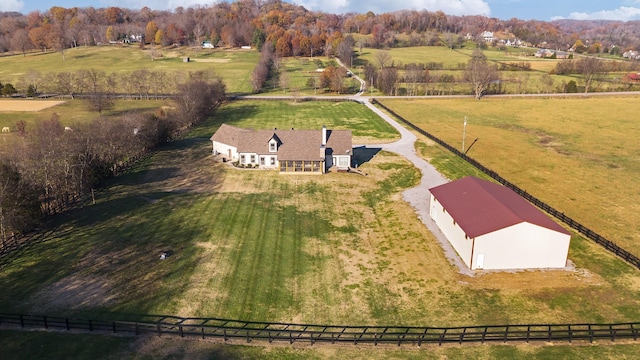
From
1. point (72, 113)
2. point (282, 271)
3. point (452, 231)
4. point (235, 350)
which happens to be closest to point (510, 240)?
point (452, 231)

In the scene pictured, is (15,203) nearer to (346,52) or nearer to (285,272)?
(285,272)

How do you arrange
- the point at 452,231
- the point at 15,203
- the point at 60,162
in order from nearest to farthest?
the point at 15,203 → the point at 452,231 → the point at 60,162

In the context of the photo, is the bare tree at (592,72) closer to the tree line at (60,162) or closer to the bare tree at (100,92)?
the tree line at (60,162)

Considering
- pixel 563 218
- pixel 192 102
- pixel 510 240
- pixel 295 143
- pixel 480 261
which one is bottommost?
pixel 480 261

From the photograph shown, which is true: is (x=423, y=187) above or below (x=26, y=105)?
below

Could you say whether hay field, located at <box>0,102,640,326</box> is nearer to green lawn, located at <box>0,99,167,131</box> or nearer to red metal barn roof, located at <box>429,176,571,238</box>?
red metal barn roof, located at <box>429,176,571,238</box>

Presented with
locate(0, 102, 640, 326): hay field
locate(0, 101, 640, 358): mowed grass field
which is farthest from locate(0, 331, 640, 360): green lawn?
locate(0, 102, 640, 326): hay field

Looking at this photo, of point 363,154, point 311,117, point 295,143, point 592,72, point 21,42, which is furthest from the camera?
point 21,42
